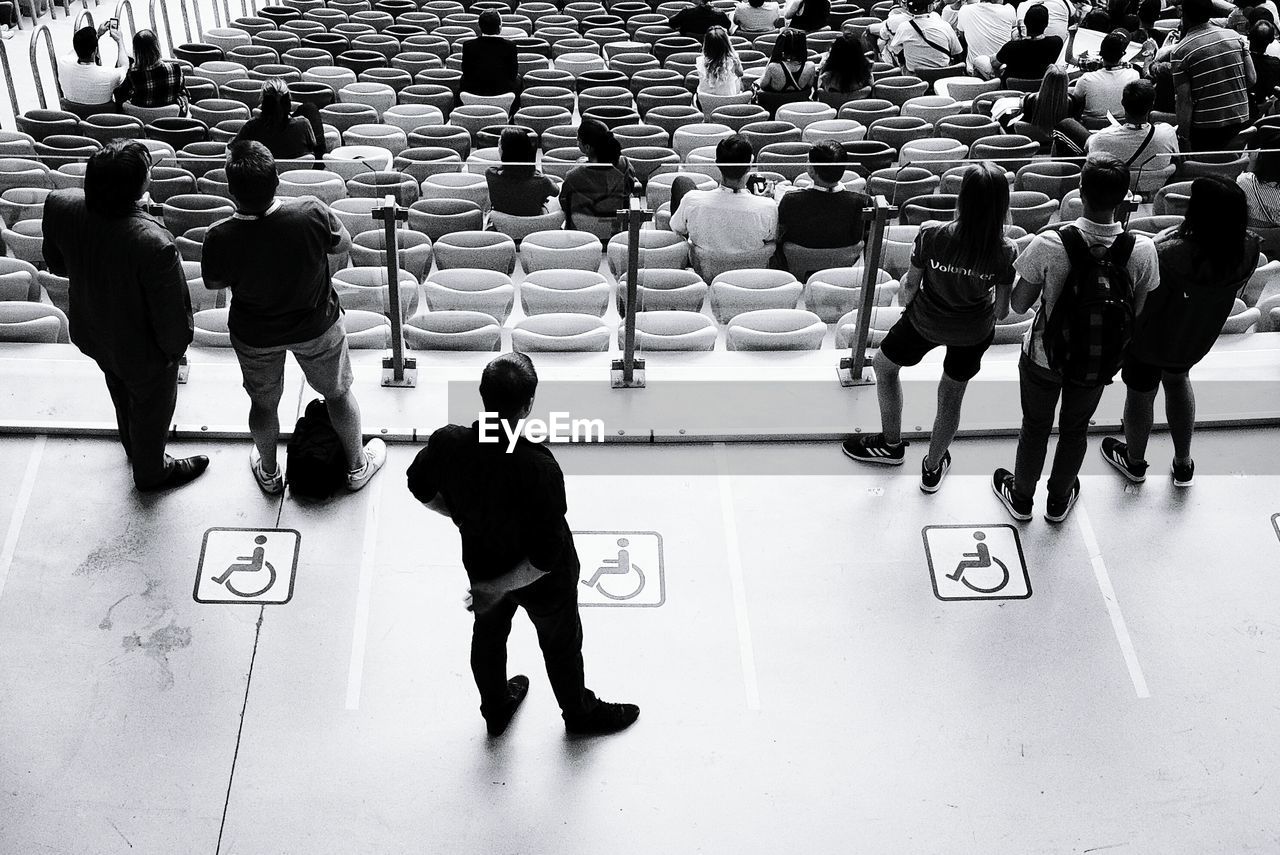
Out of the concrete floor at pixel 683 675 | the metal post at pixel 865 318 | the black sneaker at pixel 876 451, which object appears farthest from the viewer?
the metal post at pixel 865 318

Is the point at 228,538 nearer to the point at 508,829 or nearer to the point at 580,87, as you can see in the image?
the point at 508,829

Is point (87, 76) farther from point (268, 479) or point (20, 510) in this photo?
point (268, 479)

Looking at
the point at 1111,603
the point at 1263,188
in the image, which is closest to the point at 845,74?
the point at 1263,188

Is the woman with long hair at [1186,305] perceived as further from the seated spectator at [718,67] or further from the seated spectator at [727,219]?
the seated spectator at [718,67]

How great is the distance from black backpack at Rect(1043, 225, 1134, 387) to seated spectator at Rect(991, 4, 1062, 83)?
592cm

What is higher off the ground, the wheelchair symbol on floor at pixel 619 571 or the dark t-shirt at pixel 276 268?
the dark t-shirt at pixel 276 268

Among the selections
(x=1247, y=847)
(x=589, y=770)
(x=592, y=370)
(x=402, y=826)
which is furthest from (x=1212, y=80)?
(x=402, y=826)

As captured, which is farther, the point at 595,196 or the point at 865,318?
the point at 595,196

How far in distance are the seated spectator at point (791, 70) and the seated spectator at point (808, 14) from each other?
2.44 metres

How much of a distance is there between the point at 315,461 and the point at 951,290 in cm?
242

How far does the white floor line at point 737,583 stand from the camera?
4180 mm

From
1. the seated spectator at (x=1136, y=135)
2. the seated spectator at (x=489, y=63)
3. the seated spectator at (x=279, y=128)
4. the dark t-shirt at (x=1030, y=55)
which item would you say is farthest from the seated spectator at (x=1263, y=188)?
the seated spectator at (x=489, y=63)

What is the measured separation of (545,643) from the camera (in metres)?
3.69

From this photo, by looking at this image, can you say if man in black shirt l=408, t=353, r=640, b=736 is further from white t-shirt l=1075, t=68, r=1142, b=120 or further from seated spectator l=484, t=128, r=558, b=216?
white t-shirt l=1075, t=68, r=1142, b=120
